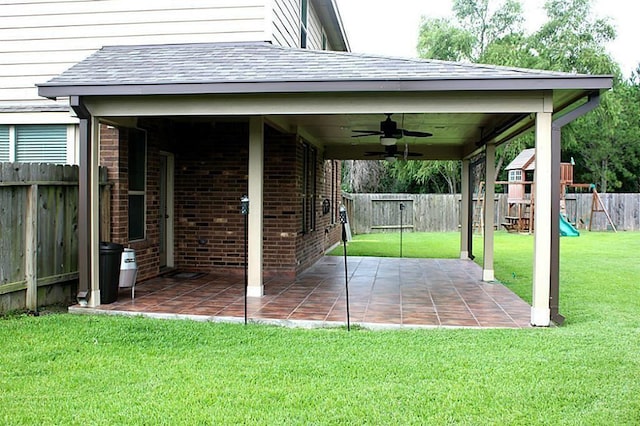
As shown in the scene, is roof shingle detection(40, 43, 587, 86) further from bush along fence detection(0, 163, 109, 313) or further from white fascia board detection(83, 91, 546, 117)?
bush along fence detection(0, 163, 109, 313)

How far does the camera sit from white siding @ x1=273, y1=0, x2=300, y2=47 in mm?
9352

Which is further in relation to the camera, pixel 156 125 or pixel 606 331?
pixel 156 125

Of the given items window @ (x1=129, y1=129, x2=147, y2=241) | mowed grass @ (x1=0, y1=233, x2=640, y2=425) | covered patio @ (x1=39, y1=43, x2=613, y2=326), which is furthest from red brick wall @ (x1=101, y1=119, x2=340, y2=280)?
mowed grass @ (x1=0, y1=233, x2=640, y2=425)

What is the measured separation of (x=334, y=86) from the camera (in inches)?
255

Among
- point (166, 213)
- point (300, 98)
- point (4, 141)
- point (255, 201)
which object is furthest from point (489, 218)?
point (4, 141)

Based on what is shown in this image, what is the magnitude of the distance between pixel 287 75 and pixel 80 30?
446cm

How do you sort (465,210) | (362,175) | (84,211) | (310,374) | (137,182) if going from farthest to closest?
(362,175) → (465,210) → (137,182) → (84,211) → (310,374)

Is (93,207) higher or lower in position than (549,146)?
lower

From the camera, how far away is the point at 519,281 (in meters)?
10.1

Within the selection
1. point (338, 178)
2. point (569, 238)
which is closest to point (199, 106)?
point (338, 178)

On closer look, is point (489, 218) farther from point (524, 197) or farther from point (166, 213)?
point (524, 197)

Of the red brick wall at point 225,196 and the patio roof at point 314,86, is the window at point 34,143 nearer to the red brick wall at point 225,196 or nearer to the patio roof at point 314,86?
the patio roof at point 314,86

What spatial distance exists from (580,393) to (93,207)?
5.64 metres

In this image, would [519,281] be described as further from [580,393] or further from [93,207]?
[93,207]
